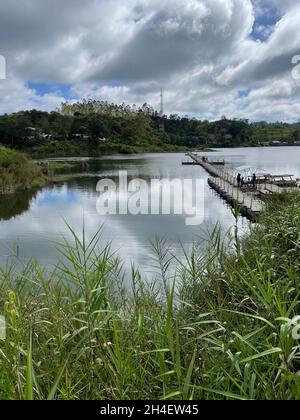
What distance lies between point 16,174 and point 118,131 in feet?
205

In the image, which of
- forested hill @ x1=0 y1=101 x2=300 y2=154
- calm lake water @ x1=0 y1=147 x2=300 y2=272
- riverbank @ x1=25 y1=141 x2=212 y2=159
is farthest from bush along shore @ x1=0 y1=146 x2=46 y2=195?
forested hill @ x1=0 y1=101 x2=300 y2=154

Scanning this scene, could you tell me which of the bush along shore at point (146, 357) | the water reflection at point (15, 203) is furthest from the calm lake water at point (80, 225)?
the bush along shore at point (146, 357)

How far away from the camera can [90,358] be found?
6.63ft

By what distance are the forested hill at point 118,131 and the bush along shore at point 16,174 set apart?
1667 inches

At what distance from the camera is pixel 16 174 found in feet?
76.1

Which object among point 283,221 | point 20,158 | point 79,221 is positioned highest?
point 20,158

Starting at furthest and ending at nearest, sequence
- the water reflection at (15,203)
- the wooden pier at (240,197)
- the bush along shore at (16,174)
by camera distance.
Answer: the bush along shore at (16,174)
the water reflection at (15,203)
the wooden pier at (240,197)

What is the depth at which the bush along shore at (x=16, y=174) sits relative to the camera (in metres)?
21.7

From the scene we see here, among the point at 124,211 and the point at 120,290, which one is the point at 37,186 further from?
the point at 120,290

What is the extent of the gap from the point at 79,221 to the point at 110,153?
196 feet

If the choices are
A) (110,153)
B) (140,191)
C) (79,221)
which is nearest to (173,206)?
(79,221)

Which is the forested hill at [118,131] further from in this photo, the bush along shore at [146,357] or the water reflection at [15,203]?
the bush along shore at [146,357]

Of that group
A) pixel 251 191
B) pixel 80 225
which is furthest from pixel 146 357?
pixel 251 191

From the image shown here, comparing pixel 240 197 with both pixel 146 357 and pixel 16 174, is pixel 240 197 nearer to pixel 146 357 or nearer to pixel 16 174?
pixel 16 174
